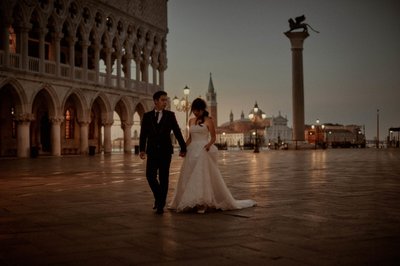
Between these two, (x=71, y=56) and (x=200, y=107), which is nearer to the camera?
(x=200, y=107)

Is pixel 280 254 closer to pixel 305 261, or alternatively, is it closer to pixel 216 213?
pixel 305 261

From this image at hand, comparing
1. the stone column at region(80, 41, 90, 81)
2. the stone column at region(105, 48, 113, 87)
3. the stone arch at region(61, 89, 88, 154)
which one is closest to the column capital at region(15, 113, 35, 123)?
the stone arch at region(61, 89, 88, 154)

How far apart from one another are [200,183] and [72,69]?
3019 centimetres

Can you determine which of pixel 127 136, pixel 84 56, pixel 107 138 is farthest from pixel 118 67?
pixel 127 136

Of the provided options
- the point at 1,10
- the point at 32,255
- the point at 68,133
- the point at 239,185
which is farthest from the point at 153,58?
the point at 32,255

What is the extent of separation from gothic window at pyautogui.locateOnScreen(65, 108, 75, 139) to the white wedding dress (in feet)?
109

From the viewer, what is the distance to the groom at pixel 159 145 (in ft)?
22.8

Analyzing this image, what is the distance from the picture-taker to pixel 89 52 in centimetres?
4109

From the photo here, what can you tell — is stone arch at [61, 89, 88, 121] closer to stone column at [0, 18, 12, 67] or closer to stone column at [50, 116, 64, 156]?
stone column at [50, 116, 64, 156]

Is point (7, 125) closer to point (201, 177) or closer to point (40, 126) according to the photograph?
point (40, 126)

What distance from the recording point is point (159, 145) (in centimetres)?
699

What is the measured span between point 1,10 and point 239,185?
24.4 m

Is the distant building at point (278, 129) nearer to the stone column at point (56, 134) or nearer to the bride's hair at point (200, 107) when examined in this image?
the stone column at point (56, 134)

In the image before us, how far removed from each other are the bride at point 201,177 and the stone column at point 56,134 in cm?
2818
